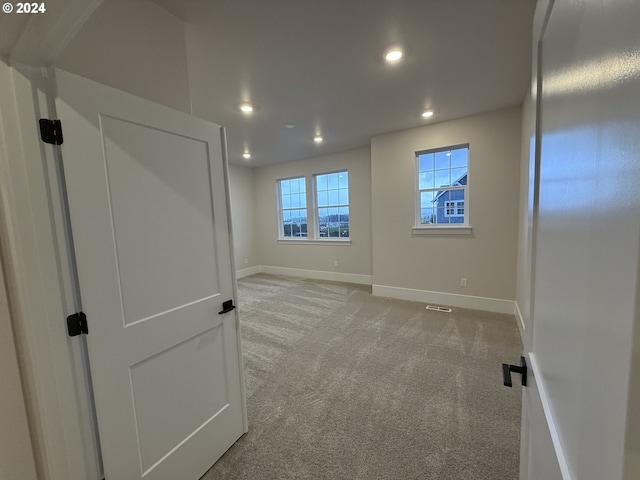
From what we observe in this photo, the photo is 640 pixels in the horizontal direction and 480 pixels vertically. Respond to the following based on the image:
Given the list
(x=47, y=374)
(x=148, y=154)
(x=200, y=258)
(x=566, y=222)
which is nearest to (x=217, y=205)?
(x=200, y=258)

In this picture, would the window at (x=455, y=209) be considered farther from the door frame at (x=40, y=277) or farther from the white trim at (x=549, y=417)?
the door frame at (x=40, y=277)

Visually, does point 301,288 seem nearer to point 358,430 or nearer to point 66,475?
point 358,430

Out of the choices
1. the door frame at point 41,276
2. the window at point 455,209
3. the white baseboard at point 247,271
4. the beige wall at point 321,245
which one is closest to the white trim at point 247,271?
the white baseboard at point 247,271

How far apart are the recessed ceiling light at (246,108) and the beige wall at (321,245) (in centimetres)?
251

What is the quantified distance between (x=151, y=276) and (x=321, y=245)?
464 cm

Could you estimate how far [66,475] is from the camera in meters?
1.03

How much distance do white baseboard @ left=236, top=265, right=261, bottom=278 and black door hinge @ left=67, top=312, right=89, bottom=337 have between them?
5.18 m

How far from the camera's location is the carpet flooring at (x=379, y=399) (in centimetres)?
154

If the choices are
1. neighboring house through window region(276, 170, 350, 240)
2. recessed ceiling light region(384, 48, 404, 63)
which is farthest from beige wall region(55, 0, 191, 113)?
neighboring house through window region(276, 170, 350, 240)

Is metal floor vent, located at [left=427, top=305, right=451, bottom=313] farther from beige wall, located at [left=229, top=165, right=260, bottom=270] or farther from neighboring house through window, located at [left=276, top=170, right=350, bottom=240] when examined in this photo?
beige wall, located at [left=229, top=165, right=260, bottom=270]

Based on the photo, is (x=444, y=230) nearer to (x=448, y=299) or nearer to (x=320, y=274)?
(x=448, y=299)

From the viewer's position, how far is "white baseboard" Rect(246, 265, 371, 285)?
17.8 ft

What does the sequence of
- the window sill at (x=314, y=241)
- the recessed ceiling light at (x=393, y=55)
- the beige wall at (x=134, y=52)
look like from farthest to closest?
1. the window sill at (x=314, y=241)
2. the recessed ceiling light at (x=393, y=55)
3. the beige wall at (x=134, y=52)

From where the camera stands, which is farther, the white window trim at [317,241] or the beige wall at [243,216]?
the beige wall at [243,216]
